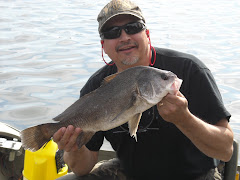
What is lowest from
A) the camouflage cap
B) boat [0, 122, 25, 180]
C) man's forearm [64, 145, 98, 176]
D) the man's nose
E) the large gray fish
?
boat [0, 122, 25, 180]

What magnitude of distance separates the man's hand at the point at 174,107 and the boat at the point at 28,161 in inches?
41.5

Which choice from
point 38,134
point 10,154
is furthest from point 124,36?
point 10,154

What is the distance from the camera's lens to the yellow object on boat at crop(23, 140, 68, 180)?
401 cm

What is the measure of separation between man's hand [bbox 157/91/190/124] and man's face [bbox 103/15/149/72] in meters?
0.77

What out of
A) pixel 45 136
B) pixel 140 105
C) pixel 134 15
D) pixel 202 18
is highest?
pixel 134 15

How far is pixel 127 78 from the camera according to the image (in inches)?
108

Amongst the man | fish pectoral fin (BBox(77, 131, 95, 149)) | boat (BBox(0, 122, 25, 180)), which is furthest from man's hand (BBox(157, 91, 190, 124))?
boat (BBox(0, 122, 25, 180))

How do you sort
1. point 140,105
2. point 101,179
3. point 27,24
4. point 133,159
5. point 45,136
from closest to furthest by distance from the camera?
point 140,105, point 45,136, point 133,159, point 101,179, point 27,24

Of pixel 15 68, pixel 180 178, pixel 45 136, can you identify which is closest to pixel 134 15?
pixel 45 136

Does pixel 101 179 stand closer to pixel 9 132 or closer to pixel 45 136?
pixel 45 136

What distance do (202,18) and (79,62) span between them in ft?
39.3

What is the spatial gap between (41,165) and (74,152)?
0.67 metres

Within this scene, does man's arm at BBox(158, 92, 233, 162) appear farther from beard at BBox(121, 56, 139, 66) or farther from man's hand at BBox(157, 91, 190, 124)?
beard at BBox(121, 56, 139, 66)

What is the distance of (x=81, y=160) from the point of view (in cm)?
369
